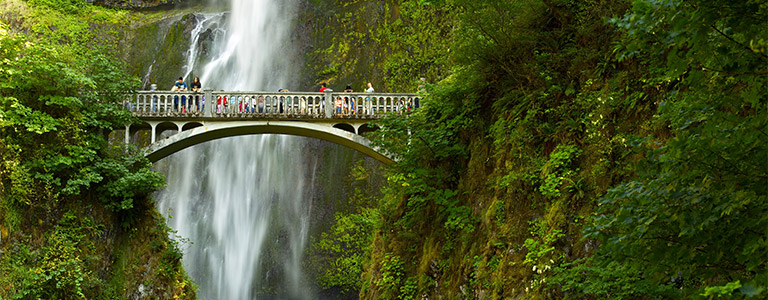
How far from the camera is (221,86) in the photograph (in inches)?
1185

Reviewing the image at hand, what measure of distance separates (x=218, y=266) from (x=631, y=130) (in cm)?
2215

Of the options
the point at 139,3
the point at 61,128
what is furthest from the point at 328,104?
the point at 139,3

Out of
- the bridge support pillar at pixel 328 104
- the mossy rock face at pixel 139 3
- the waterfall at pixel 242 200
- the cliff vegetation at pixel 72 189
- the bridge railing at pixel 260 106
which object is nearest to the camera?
the cliff vegetation at pixel 72 189

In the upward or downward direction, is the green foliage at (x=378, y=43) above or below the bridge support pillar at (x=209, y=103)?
above

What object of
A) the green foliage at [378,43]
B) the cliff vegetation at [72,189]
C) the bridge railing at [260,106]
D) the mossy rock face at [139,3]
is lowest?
the cliff vegetation at [72,189]

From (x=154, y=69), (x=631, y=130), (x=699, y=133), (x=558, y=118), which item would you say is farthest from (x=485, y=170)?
(x=154, y=69)

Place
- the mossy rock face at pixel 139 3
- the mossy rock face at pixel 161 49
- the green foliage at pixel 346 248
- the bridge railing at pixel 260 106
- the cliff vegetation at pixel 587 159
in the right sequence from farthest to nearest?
1. the mossy rock face at pixel 139 3
2. the mossy rock face at pixel 161 49
3. the green foliage at pixel 346 248
4. the bridge railing at pixel 260 106
5. the cliff vegetation at pixel 587 159

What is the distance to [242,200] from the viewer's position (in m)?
29.1

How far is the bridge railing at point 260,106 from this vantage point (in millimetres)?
19422

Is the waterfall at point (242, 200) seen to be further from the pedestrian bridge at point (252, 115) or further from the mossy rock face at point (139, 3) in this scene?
the pedestrian bridge at point (252, 115)

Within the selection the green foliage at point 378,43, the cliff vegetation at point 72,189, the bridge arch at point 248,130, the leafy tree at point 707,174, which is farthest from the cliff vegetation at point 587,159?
the green foliage at point 378,43

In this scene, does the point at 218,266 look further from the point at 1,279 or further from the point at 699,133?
the point at 699,133

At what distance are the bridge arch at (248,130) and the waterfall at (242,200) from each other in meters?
9.29

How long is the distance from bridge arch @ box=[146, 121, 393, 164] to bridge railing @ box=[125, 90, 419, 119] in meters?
0.26
